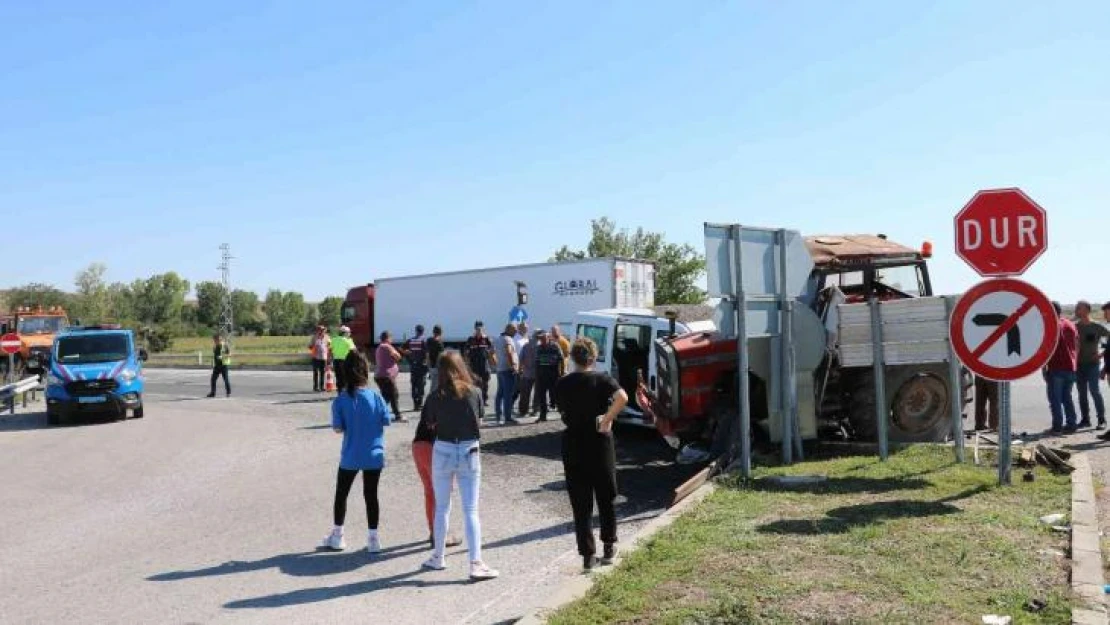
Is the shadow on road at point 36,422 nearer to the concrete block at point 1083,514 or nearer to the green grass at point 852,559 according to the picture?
the green grass at point 852,559

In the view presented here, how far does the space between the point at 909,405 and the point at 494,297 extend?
75.0 ft

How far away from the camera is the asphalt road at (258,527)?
6.11m

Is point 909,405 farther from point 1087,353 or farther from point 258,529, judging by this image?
point 258,529

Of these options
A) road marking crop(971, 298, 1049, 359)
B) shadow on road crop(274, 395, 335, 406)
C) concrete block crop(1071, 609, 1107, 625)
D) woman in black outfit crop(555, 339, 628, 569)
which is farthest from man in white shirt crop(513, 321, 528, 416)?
concrete block crop(1071, 609, 1107, 625)

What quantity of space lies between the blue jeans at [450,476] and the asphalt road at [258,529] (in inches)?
13.9

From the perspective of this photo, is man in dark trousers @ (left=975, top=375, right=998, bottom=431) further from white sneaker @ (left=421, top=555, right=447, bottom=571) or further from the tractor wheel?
white sneaker @ (left=421, top=555, right=447, bottom=571)

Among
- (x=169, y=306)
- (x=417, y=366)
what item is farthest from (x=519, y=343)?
(x=169, y=306)

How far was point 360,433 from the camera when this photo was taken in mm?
7477

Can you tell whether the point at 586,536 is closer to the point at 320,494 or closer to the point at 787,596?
the point at 787,596

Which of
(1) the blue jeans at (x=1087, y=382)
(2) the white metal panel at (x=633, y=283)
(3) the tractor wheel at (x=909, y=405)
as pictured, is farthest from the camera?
(2) the white metal panel at (x=633, y=283)

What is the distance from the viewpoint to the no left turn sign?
756 cm

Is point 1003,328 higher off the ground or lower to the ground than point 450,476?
higher

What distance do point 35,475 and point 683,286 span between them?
142 feet

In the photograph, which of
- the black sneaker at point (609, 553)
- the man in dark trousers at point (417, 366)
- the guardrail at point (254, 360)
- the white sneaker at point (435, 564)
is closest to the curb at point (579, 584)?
the black sneaker at point (609, 553)
